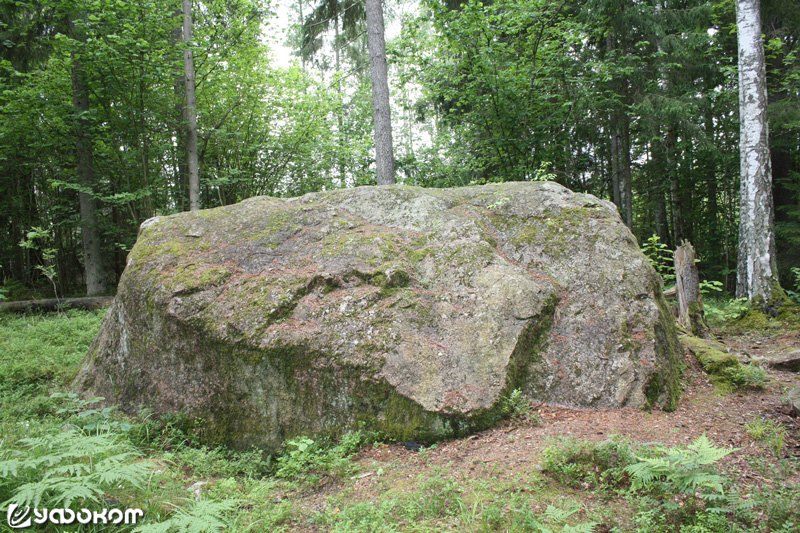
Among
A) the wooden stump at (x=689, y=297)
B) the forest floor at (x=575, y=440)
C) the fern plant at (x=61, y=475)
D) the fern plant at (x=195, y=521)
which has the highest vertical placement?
the wooden stump at (x=689, y=297)

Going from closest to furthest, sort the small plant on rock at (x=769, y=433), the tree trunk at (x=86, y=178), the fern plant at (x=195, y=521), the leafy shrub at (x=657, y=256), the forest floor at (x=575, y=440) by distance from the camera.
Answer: the fern plant at (x=195, y=521), the forest floor at (x=575, y=440), the small plant on rock at (x=769, y=433), the leafy shrub at (x=657, y=256), the tree trunk at (x=86, y=178)

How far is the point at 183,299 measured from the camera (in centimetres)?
461

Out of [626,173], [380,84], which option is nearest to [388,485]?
[380,84]

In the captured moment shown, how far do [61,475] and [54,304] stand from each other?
1003 centimetres

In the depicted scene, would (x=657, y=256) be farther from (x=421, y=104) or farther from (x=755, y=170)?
(x=421, y=104)

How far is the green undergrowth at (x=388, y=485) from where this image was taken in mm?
2445

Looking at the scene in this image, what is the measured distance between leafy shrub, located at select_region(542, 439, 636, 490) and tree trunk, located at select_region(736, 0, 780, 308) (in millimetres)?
6989

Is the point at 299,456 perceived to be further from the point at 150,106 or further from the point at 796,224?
the point at 796,224

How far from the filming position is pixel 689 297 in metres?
6.45

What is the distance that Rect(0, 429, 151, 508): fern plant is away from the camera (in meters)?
2.44

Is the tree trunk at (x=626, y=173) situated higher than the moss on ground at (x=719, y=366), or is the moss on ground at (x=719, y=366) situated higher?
the tree trunk at (x=626, y=173)

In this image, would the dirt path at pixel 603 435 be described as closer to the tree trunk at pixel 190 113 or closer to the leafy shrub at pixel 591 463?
the leafy shrub at pixel 591 463

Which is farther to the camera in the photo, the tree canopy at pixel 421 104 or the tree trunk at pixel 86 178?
the tree trunk at pixel 86 178

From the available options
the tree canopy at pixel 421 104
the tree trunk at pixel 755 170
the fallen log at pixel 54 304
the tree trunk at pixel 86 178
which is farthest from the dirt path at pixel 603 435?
the tree trunk at pixel 86 178
